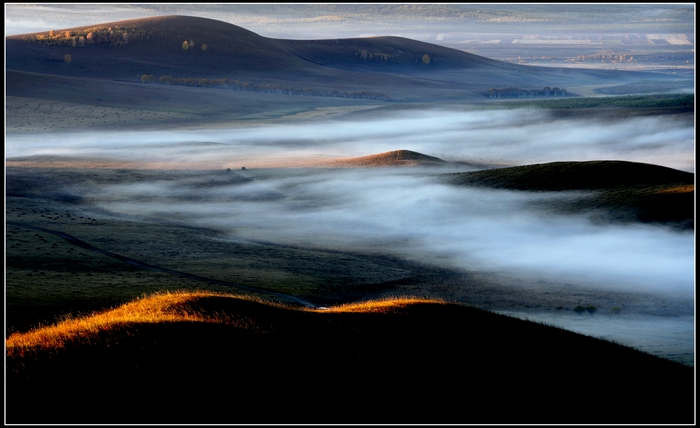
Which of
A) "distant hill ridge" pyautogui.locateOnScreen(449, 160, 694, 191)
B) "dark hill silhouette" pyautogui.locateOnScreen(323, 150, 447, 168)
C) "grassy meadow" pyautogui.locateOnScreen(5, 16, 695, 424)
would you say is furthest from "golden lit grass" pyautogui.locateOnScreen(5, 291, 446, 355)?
"dark hill silhouette" pyautogui.locateOnScreen(323, 150, 447, 168)

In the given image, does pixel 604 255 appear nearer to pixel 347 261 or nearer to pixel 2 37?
pixel 347 261

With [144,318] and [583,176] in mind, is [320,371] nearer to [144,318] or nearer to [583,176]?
[144,318]

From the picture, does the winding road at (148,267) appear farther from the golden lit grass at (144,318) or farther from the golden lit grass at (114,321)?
the golden lit grass at (114,321)

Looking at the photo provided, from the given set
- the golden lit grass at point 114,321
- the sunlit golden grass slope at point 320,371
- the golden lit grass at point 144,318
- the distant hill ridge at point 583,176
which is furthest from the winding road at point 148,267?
the distant hill ridge at point 583,176

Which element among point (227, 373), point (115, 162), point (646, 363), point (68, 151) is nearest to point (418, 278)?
point (646, 363)

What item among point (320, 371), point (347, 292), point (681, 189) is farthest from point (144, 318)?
point (681, 189)

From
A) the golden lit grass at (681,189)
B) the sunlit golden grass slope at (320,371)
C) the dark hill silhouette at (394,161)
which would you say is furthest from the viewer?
the dark hill silhouette at (394,161)
